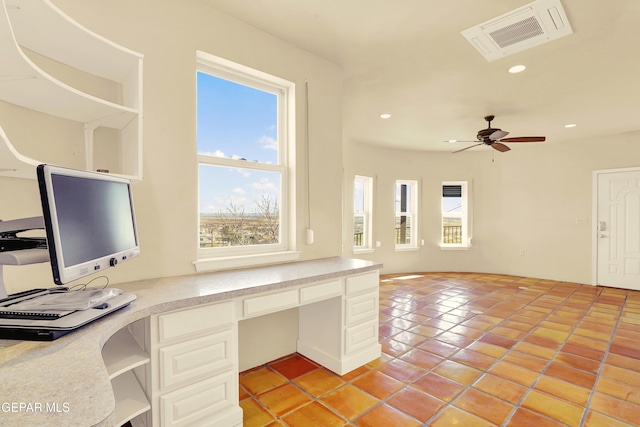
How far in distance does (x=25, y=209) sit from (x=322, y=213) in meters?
2.01

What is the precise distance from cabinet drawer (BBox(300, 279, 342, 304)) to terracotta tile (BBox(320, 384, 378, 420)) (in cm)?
65

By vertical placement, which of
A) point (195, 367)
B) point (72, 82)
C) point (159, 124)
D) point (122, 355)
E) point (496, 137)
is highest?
point (496, 137)

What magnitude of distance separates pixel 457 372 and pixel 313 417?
1259mm

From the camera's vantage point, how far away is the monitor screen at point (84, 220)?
3.30 feet

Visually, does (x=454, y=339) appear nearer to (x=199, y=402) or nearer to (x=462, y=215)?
(x=199, y=402)

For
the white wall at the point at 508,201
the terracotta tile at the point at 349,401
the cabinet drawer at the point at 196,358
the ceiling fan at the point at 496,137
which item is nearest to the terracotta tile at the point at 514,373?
the terracotta tile at the point at 349,401

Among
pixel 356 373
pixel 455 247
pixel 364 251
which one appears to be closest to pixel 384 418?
pixel 356 373

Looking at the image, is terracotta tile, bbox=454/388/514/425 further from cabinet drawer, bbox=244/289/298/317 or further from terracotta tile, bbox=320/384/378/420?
cabinet drawer, bbox=244/289/298/317

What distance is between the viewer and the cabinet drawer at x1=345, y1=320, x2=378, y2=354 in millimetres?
2459

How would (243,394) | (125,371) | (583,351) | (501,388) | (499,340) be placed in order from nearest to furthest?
(125,371) < (243,394) < (501,388) < (583,351) < (499,340)

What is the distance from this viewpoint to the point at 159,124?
2004mm

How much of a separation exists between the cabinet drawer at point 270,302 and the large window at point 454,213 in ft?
18.8

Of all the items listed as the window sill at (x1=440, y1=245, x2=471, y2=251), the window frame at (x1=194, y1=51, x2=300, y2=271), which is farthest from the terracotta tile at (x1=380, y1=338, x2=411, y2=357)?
the window sill at (x1=440, y1=245, x2=471, y2=251)

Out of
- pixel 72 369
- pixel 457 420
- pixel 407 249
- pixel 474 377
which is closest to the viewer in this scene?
pixel 72 369
